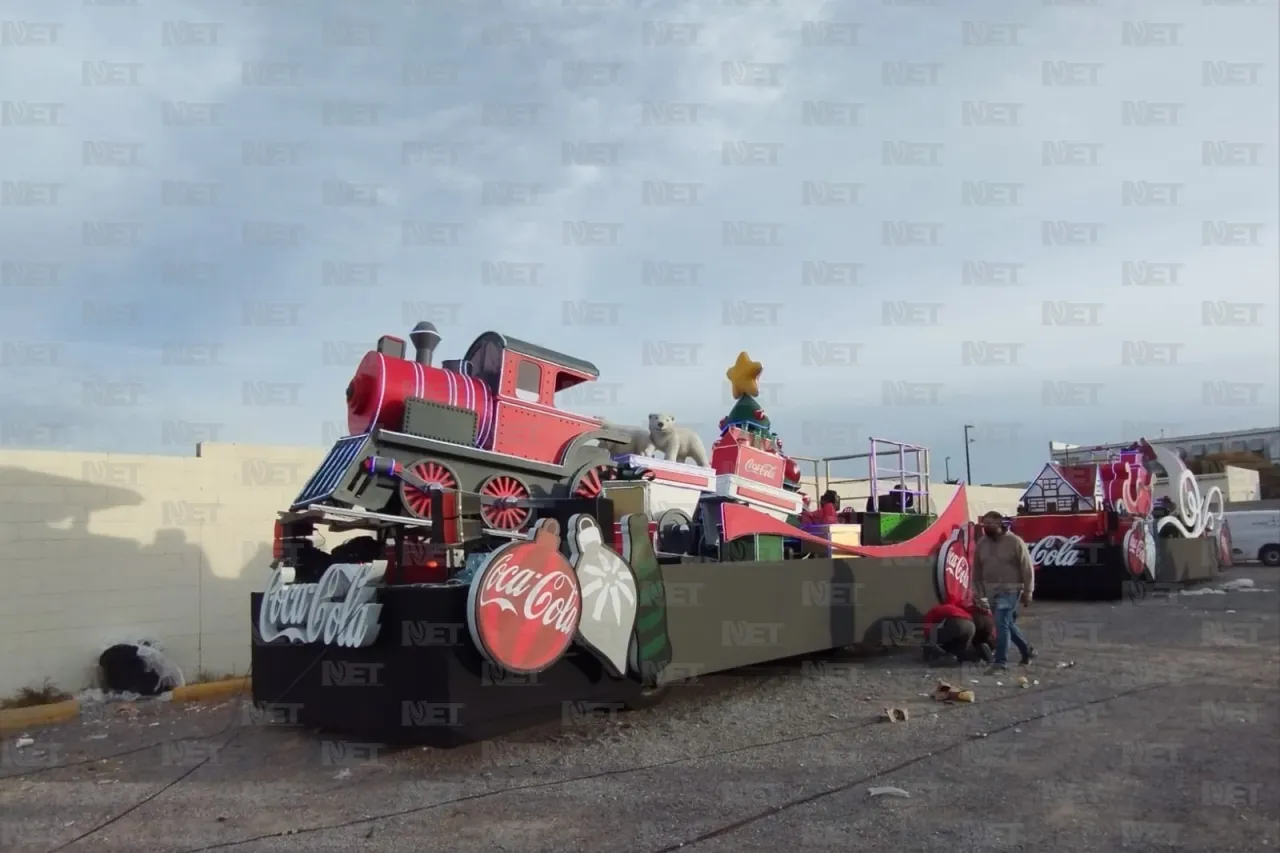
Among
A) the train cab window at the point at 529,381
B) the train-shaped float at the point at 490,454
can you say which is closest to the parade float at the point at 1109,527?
the train-shaped float at the point at 490,454

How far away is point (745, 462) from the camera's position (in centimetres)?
1018

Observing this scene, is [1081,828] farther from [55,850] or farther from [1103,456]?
[1103,456]

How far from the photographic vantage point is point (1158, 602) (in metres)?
16.7

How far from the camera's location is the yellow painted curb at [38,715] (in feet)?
28.5

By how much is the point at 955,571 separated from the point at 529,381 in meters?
6.44

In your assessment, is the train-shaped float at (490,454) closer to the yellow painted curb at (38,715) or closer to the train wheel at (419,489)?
the train wheel at (419,489)

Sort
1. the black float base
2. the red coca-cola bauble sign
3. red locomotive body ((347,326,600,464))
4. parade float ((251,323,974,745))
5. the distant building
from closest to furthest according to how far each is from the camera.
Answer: the red coca-cola bauble sign → the black float base → parade float ((251,323,974,745)) → red locomotive body ((347,326,600,464)) → the distant building

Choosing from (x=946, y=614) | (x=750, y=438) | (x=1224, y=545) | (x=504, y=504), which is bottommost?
(x=1224, y=545)

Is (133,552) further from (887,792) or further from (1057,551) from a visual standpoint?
(1057,551)

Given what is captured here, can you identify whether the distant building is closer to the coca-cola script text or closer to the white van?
the white van

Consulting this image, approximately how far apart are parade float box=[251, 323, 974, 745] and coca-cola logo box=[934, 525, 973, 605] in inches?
53.8

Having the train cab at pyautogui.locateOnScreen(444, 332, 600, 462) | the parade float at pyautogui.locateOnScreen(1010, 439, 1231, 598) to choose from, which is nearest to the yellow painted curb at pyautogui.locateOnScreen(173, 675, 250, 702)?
the train cab at pyautogui.locateOnScreen(444, 332, 600, 462)

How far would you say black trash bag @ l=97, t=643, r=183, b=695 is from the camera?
9828 mm

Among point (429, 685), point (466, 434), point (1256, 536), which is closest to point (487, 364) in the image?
point (466, 434)
